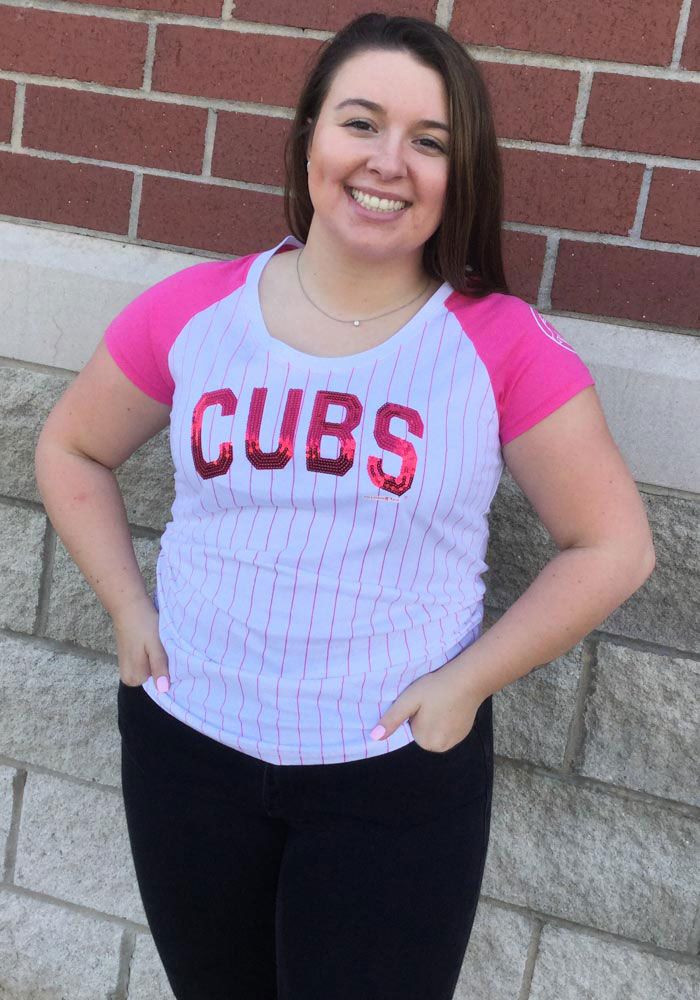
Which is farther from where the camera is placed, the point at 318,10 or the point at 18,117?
the point at 18,117

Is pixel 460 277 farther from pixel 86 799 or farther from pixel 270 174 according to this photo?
pixel 86 799

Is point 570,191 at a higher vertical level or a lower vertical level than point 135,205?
higher

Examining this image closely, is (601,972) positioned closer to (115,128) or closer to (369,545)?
(369,545)

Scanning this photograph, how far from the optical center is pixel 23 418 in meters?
2.30

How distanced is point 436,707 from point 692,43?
128cm

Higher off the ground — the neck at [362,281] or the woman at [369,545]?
the neck at [362,281]

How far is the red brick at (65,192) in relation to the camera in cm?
220

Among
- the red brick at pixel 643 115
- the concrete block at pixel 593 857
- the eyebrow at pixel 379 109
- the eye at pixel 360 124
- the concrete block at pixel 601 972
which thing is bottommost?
the concrete block at pixel 601 972

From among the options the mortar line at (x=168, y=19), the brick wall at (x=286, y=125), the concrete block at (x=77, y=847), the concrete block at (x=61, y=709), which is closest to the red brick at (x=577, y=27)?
the brick wall at (x=286, y=125)

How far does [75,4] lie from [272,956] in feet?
6.42

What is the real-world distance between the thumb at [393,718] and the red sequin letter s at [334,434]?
1.19 ft

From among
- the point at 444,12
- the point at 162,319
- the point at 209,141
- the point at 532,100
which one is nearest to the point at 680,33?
the point at 532,100

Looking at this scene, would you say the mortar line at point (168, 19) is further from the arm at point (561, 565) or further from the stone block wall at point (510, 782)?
the arm at point (561, 565)

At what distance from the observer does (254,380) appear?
1.58 m
